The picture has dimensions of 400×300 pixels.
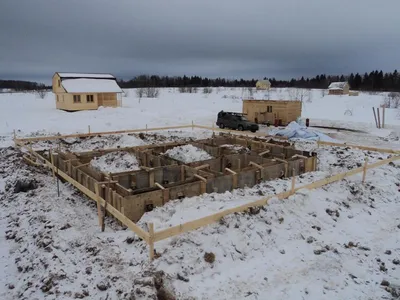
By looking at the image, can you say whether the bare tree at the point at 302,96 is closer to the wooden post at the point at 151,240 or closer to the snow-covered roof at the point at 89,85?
the snow-covered roof at the point at 89,85

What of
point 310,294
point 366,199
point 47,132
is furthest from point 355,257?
point 47,132

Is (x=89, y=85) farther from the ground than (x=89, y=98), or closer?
farther from the ground

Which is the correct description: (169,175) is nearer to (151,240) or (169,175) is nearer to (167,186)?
(167,186)

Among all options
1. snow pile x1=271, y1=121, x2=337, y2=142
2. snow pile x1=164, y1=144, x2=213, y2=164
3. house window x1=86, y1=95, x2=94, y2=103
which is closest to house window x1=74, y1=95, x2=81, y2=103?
house window x1=86, y1=95, x2=94, y2=103

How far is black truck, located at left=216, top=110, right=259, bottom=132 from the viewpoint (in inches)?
878

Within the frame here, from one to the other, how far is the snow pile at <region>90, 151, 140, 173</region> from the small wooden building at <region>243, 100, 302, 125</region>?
15.4 metres

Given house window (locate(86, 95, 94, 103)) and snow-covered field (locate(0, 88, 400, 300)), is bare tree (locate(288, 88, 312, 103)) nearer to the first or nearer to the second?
house window (locate(86, 95, 94, 103))

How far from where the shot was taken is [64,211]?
26.3 feet

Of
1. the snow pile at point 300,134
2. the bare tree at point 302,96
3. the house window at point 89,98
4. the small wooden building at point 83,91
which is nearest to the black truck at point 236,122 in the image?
the snow pile at point 300,134

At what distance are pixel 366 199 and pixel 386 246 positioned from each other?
244cm

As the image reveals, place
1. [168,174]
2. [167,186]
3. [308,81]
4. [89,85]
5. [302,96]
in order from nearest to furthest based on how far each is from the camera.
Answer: [167,186] → [168,174] → [89,85] → [302,96] → [308,81]

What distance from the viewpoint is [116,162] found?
456 inches

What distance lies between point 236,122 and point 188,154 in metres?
11.1

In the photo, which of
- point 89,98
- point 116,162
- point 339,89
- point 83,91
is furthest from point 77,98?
point 339,89
